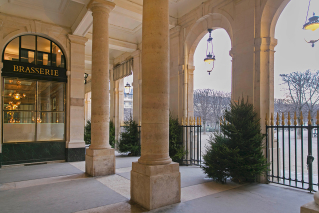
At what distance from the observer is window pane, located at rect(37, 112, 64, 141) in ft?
33.6

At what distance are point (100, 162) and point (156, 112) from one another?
360cm

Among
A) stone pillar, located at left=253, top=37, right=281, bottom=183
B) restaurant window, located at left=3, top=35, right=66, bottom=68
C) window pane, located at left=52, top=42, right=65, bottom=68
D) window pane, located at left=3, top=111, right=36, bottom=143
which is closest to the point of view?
stone pillar, located at left=253, top=37, right=281, bottom=183

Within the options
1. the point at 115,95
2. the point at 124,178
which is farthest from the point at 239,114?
the point at 115,95

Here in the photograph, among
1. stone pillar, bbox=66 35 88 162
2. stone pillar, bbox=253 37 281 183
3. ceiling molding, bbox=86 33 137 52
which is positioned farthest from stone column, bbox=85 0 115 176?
stone pillar, bbox=253 37 281 183

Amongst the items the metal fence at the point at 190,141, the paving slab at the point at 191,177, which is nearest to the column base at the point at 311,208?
the paving slab at the point at 191,177

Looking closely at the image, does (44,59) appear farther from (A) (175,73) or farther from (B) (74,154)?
(A) (175,73)

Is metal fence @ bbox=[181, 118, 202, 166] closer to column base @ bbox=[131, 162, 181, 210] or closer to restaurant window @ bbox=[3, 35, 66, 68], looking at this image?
column base @ bbox=[131, 162, 181, 210]

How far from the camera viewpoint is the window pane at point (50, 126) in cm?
1023

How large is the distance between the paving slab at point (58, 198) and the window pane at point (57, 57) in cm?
655

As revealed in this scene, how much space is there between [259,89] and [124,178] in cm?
498

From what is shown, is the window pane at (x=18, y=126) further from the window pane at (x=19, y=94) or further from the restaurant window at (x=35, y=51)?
the restaurant window at (x=35, y=51)

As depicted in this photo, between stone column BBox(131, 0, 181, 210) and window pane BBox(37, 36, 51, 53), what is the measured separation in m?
7.76

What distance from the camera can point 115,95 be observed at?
54.3ft

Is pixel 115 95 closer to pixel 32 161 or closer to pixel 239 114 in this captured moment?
pixel 32 161
